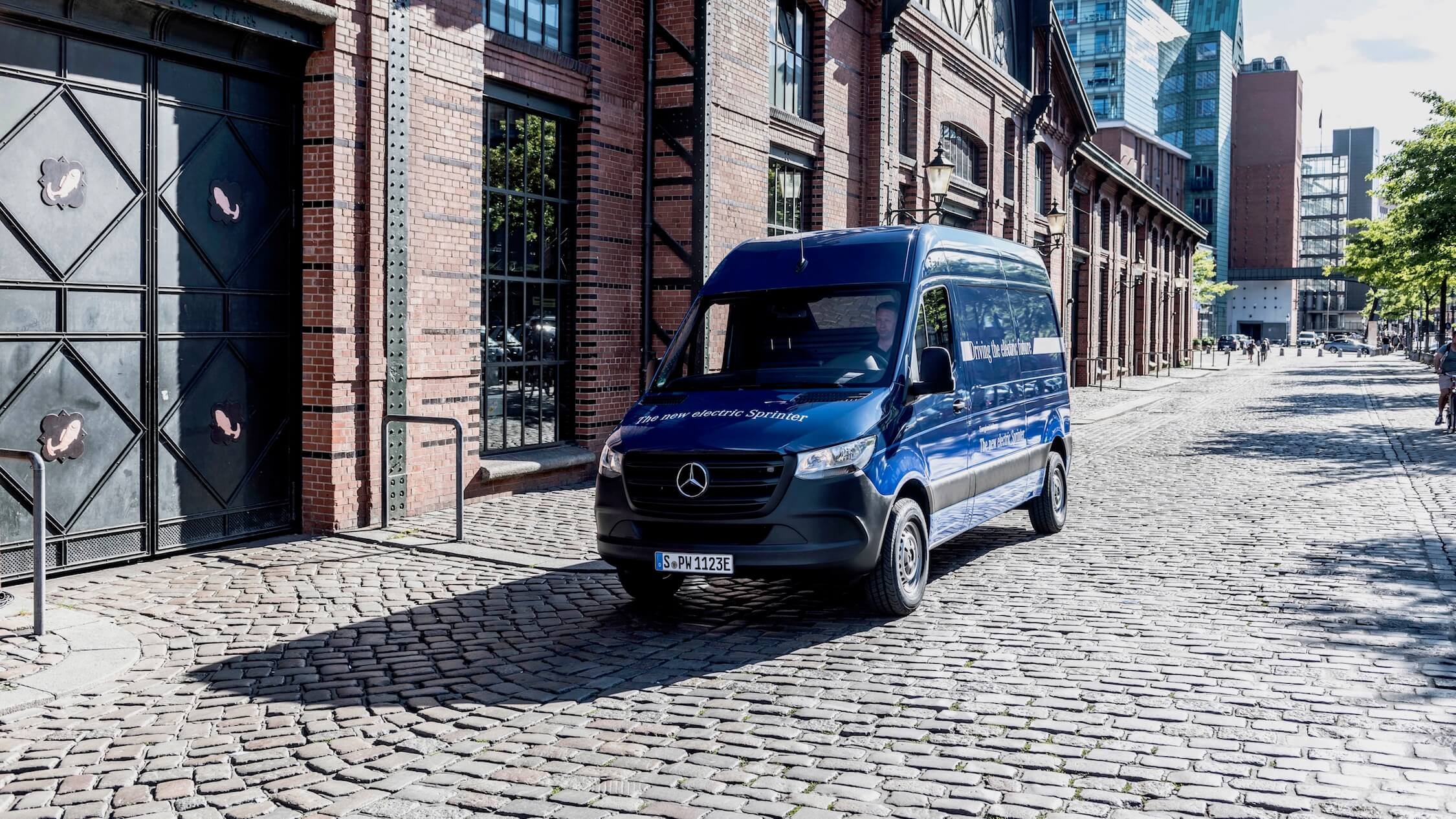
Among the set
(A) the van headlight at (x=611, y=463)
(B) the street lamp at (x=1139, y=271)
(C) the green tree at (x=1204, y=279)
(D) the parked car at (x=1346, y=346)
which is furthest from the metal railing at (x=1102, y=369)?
(D) the parked car at (x=1346, y=346)

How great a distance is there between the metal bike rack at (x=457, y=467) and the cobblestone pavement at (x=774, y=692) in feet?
1.96

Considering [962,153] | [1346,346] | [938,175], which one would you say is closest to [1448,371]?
Answer: [938,175]

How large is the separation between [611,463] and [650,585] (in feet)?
2.84

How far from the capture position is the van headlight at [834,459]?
6863 millimetres

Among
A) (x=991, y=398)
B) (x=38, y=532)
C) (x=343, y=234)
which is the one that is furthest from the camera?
(x=343, y=234)

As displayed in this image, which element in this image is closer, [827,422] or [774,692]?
[774,692]

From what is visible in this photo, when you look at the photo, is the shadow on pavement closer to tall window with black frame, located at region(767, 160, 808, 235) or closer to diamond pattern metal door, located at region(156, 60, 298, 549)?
diamond pattern metal door, located at region(156, 60, 298, 549)

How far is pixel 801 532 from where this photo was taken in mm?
6871

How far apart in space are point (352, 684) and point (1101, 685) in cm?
353

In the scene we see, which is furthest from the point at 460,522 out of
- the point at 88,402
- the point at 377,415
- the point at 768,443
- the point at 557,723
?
the point at 557,723

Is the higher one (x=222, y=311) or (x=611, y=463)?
(x=222, y=311)

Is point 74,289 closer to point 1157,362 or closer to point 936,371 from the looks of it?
point 936,371

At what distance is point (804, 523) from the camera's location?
22.5ft

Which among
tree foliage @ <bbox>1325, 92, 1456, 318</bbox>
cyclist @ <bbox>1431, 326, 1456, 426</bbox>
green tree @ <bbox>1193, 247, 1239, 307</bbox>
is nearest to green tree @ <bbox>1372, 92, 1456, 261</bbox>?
tree foliage @ <bbox>1325, 92, 1456, 318</bbox>
